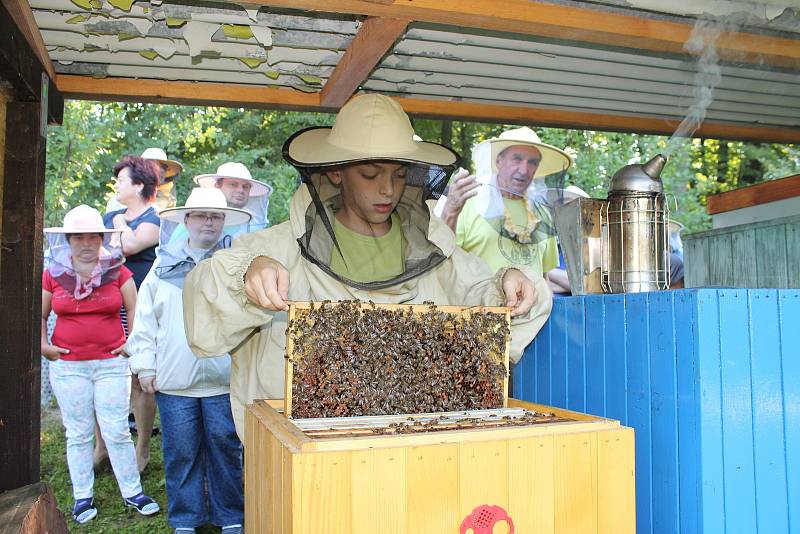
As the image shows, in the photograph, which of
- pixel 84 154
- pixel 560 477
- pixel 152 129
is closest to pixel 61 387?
pixel 560 477

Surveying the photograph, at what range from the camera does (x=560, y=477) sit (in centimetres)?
166

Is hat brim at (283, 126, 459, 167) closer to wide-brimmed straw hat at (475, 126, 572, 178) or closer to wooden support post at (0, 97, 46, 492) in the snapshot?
A: wooden support post at (0, 97, 46, 492)

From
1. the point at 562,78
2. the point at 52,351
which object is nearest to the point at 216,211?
the point at 52,351

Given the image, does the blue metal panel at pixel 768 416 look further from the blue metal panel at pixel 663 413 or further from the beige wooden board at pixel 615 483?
the beige wooden board at pixel 615 483

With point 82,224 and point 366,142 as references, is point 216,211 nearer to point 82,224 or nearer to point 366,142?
point 82,224

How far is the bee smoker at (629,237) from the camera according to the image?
2.26 m

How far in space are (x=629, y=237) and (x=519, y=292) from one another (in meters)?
0.39

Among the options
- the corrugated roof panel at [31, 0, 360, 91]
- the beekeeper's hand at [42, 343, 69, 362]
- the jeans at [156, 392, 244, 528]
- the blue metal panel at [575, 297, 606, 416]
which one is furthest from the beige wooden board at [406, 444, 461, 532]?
Result: the beekeeper's hand at [42, 343, 69, 362]

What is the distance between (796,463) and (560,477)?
2.07ft

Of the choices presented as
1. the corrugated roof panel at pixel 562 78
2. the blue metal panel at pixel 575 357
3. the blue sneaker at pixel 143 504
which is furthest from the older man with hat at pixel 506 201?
the blue sneaker at pixel 143 504

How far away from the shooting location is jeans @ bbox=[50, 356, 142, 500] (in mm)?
4484

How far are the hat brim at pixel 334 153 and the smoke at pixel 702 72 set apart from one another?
796 millimetres

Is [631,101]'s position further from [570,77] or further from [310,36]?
[310,36]

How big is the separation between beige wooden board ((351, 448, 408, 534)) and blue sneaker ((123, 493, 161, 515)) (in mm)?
3642
